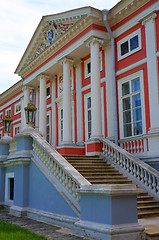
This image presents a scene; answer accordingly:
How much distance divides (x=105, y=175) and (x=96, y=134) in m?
2.39

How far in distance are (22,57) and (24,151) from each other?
31.3 feet

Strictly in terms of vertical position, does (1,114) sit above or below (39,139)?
above

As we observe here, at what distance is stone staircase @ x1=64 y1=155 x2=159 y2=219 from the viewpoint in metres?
7.05

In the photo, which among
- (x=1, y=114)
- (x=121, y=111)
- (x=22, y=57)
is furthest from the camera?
(x=1, y=114)

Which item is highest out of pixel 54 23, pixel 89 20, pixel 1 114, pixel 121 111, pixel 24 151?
pixel 54 23

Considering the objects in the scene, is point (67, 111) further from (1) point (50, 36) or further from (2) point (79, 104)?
(1) point (50, 36)

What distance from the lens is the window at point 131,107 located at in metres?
10.4

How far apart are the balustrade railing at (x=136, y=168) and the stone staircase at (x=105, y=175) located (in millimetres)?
220

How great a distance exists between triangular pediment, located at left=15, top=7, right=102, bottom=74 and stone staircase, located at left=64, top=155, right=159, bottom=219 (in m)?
5.88

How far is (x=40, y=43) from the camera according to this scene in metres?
15.6

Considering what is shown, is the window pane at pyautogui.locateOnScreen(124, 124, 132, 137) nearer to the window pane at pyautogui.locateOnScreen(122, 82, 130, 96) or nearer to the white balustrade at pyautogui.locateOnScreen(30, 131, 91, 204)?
the window pane at pyautogui.locateOnScreen(122, 82, 130, 96)

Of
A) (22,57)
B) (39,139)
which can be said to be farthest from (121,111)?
(22,57)

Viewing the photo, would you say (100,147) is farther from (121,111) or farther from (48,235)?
(48,235)

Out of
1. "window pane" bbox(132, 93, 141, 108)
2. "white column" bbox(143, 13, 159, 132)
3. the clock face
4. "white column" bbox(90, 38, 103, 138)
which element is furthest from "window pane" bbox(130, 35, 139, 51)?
the clock face
